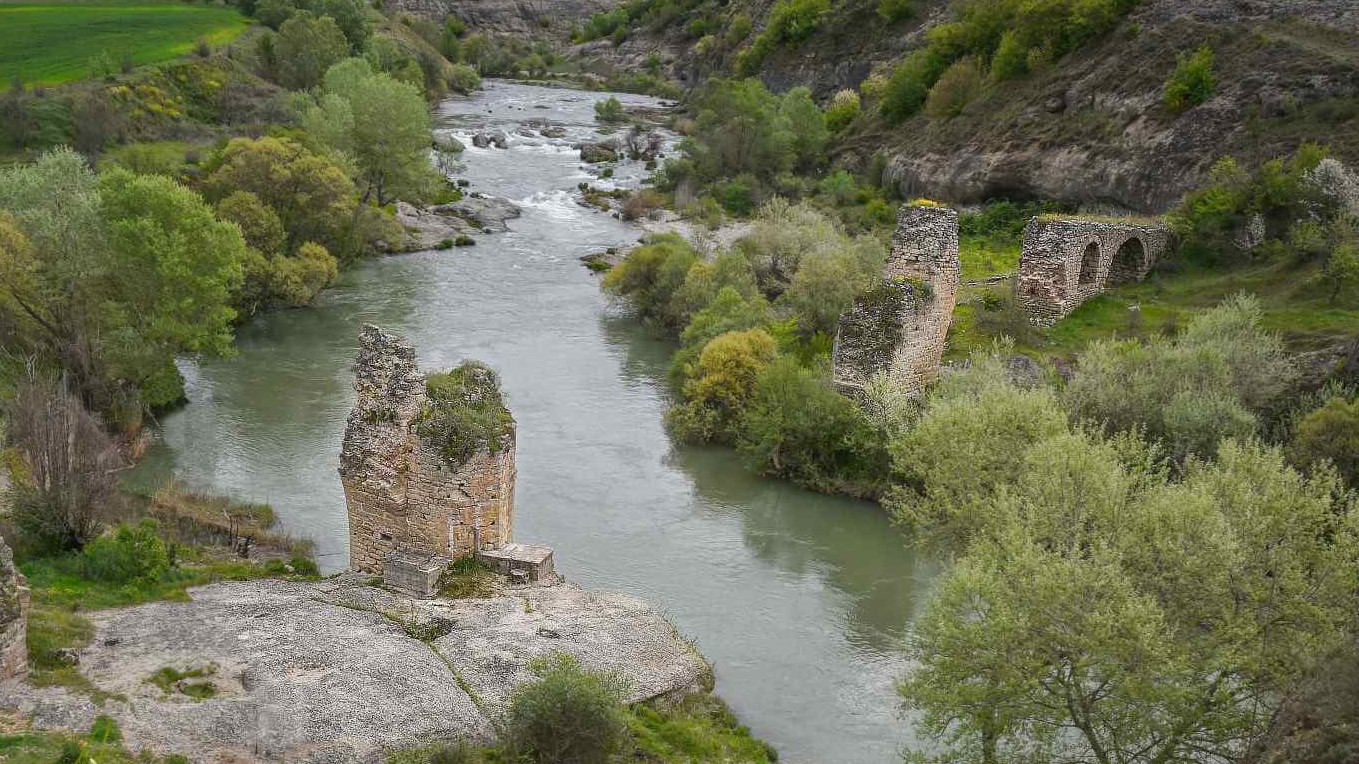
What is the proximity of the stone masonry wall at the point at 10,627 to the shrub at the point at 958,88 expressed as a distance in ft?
153

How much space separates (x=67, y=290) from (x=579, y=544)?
1503cm

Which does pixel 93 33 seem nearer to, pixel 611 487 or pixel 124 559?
pixel 611 487

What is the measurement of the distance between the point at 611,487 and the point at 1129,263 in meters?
18.6

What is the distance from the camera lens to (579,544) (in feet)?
75.0

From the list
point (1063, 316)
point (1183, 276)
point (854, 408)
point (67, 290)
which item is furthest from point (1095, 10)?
point (67, 290)

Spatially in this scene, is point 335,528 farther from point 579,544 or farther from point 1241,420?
point 1241,420

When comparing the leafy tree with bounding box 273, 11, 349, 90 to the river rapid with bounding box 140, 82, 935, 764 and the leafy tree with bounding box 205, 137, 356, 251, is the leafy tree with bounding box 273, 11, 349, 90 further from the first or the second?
the river rapid with bounding box 140, 82, 935, 764

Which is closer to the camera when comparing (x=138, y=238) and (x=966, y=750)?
(x=966, y=750)

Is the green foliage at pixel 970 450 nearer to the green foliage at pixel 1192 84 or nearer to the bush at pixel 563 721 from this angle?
the bush at pixel 563 721

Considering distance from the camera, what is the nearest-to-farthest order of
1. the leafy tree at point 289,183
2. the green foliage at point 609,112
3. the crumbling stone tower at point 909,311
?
the crumbling stone tower at point 909,311 → the leafy tree at point 289,183 → the green foliage at point 609,112

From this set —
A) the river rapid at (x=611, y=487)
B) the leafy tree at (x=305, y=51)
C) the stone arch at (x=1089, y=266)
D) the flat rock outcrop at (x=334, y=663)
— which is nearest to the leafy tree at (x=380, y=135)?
the river rapid at (x=611, y=487)

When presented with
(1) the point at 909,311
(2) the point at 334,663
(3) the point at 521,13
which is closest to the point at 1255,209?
(1) the point at 909,311

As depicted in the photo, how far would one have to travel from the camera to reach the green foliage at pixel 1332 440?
19391 millimetres

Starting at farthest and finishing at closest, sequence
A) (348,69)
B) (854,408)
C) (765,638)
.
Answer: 1. (348,69)
2. (854,408)
3. (765,638)
